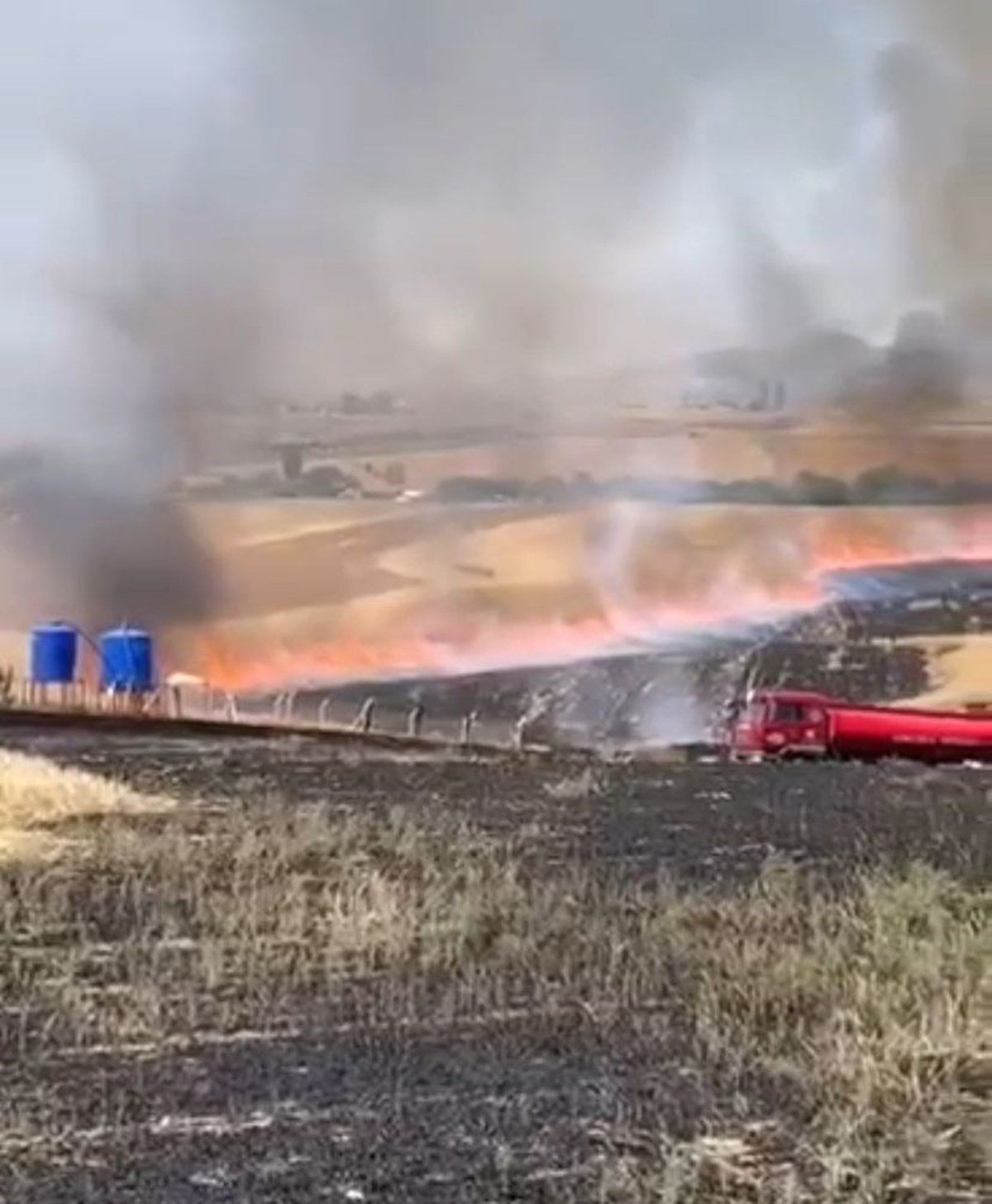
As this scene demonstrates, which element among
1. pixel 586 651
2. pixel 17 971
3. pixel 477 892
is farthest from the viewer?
pixel 586 651

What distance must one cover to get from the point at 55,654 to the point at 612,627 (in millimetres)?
9573

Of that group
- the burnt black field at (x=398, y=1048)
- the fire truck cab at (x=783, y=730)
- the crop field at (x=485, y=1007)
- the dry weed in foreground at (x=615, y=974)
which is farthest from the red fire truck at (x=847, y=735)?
the dry weed in foreground at (x=615, y=974)

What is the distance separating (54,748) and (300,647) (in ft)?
52.0

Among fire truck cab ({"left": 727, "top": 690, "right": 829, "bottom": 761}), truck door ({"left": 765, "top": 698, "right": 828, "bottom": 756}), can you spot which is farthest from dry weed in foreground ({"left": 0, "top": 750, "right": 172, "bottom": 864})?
truck door ({"left": 765, "top": 698, "right": 828, "bottom": 756})

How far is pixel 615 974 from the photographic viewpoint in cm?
700

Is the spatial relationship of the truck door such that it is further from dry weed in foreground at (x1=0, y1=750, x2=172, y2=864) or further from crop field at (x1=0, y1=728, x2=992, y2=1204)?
dry weed in foreground at (x1=0, y1=750, x2=172, y2=864)

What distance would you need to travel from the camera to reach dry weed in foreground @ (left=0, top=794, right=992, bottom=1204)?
488cm

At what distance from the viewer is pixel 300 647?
32.7 metres

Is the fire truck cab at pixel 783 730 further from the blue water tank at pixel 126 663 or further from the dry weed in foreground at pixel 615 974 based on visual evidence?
the dry weed in foreground at pixel 615 974

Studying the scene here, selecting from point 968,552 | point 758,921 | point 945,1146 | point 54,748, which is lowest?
point 945,1146

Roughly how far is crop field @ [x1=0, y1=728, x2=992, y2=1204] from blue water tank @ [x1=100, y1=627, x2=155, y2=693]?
1353 centimetres

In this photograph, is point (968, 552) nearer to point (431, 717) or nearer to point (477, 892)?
point (431, 717)

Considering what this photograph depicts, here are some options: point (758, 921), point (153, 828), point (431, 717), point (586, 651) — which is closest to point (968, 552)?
point (586, 651)

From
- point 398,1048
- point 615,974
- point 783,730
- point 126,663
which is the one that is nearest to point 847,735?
point 783,730
